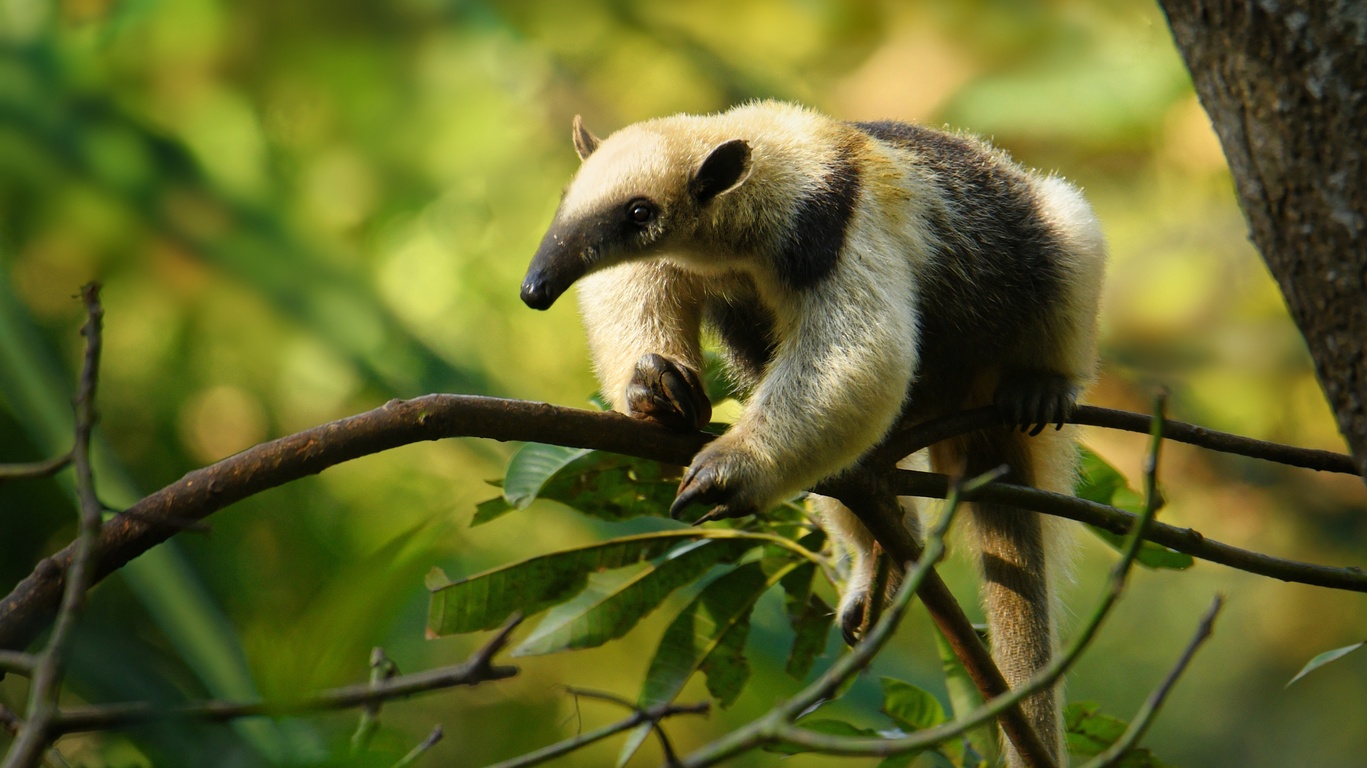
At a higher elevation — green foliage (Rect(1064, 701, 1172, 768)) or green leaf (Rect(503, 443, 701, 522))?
green leaf (Rect(503, 443, 701, 522))

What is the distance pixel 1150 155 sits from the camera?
16.6ft

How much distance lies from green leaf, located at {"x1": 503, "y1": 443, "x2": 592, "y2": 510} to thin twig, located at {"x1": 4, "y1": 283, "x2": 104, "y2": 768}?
74 cm

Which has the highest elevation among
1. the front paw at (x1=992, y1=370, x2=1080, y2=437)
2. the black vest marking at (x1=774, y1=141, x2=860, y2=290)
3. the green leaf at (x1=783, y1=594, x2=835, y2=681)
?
the black vest marking at (x1=774, y1=141, x2=860, y2=290)

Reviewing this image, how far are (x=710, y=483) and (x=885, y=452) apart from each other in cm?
28

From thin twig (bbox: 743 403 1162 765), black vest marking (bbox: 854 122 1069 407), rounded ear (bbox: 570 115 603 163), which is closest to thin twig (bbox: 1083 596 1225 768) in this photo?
thin twig (bbox: 743 403 1162 765)

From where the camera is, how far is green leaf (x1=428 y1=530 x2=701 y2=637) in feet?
5.23

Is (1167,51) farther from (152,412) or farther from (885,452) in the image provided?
Result: (152,412)

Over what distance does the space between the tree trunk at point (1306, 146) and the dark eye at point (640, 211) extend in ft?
2.70

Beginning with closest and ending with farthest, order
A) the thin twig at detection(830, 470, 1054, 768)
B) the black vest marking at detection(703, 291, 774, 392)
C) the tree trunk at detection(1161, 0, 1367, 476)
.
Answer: the tree trunk at detection(1161, 0, 1367, 476), the thin twig at detection(830, 470, 1054, 768), the black vest marking at detection(703, 291, 774, 392)

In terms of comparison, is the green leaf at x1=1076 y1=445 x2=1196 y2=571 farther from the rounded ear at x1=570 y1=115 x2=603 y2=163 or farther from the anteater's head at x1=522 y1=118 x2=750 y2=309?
the rounded ear at x1=570 y1=115 x2=603 y2=163

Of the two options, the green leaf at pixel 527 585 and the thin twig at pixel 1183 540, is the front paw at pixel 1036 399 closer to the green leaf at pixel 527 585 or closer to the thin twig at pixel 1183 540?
the thin twig at pixel 1183 540

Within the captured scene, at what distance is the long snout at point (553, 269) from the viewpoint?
164cm

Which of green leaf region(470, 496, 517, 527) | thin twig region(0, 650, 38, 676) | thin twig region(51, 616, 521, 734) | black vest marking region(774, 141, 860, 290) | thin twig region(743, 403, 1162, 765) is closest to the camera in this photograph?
thin twig region(51, 616, 521, 734)

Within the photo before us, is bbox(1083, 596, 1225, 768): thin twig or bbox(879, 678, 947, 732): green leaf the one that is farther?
bbox(879, 678, 947, 732): green leaf
